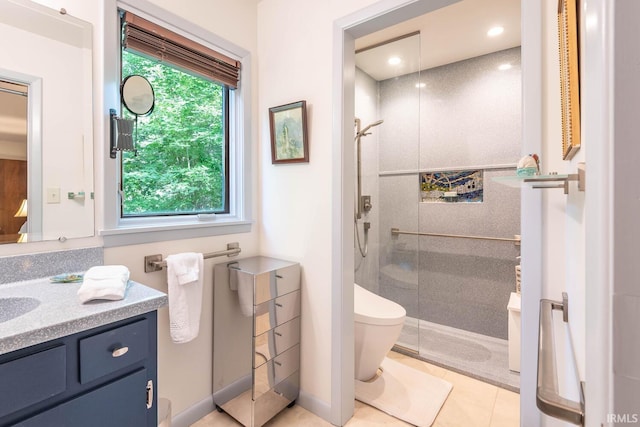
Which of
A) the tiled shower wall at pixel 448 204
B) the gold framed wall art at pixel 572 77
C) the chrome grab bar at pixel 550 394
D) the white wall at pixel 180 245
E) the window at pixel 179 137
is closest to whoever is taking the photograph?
the chrome grab bar at pixel 550 394

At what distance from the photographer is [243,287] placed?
65.1 inches

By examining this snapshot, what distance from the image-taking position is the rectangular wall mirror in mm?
1190

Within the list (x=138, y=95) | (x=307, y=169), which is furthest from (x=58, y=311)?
(x=307, y=169)

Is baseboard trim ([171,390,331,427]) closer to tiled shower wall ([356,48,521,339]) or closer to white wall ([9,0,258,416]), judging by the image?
white wall ([9,0,258,416])

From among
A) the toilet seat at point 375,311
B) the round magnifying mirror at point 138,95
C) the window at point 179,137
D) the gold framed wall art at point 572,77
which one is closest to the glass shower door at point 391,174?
the toilet seat at point 375,311

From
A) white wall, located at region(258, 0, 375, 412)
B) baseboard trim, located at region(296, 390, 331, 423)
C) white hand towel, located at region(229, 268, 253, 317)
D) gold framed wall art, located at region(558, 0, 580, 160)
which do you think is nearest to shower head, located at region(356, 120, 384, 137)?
white wall, located at region(258, 0, 375, 412)

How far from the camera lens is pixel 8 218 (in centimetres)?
118

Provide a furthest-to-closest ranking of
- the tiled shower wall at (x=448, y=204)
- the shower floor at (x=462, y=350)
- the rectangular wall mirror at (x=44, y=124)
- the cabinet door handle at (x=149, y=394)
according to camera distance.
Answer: the tiled shower wall at (x=448, y=204) → the shower floor at (x=462, y=350) → the rectangular wall mirror at (x=44, y=124) → the cabinet door handle at (x=149, y=394)

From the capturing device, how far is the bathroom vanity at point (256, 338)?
1.60m

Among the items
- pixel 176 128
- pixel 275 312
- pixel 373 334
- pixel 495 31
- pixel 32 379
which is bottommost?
pixel 373 334

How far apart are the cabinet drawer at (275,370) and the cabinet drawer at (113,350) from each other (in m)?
0.76

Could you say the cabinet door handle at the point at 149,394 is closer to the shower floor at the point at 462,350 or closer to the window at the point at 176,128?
the window at the point at 176,128

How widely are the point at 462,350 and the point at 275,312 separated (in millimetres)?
1747

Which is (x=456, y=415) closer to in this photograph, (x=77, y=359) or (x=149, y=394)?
(x=149, y=394)
